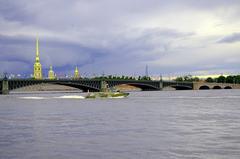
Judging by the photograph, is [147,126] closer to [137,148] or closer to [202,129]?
[202,129]

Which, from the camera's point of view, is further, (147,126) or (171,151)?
(147,126)

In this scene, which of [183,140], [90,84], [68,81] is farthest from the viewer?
[90,84]

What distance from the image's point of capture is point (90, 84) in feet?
485

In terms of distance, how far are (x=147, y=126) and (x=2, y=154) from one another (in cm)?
1290

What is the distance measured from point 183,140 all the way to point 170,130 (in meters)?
4.95

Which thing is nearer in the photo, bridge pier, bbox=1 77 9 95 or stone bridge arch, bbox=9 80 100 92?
stone bridge arch, bbox=9 80 100 92

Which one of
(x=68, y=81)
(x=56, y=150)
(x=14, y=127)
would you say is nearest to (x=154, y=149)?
(x=56, y=150)

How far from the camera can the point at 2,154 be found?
806 inches

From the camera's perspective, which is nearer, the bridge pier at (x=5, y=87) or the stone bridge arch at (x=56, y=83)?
the stone bridge arch at (x=56, y=83)

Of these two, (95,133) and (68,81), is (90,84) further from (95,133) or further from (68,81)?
(95,133)

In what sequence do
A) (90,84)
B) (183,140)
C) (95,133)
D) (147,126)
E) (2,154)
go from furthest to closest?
1. (90,84)
2. (147,126)
3. (95,133)
4. (183,140)
5. (2,154)

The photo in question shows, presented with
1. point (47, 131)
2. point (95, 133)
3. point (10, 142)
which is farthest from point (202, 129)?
point (10, 142)

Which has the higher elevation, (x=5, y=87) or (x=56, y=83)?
(x=56, y=83)

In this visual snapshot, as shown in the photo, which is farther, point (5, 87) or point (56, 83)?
point (56, 83)
